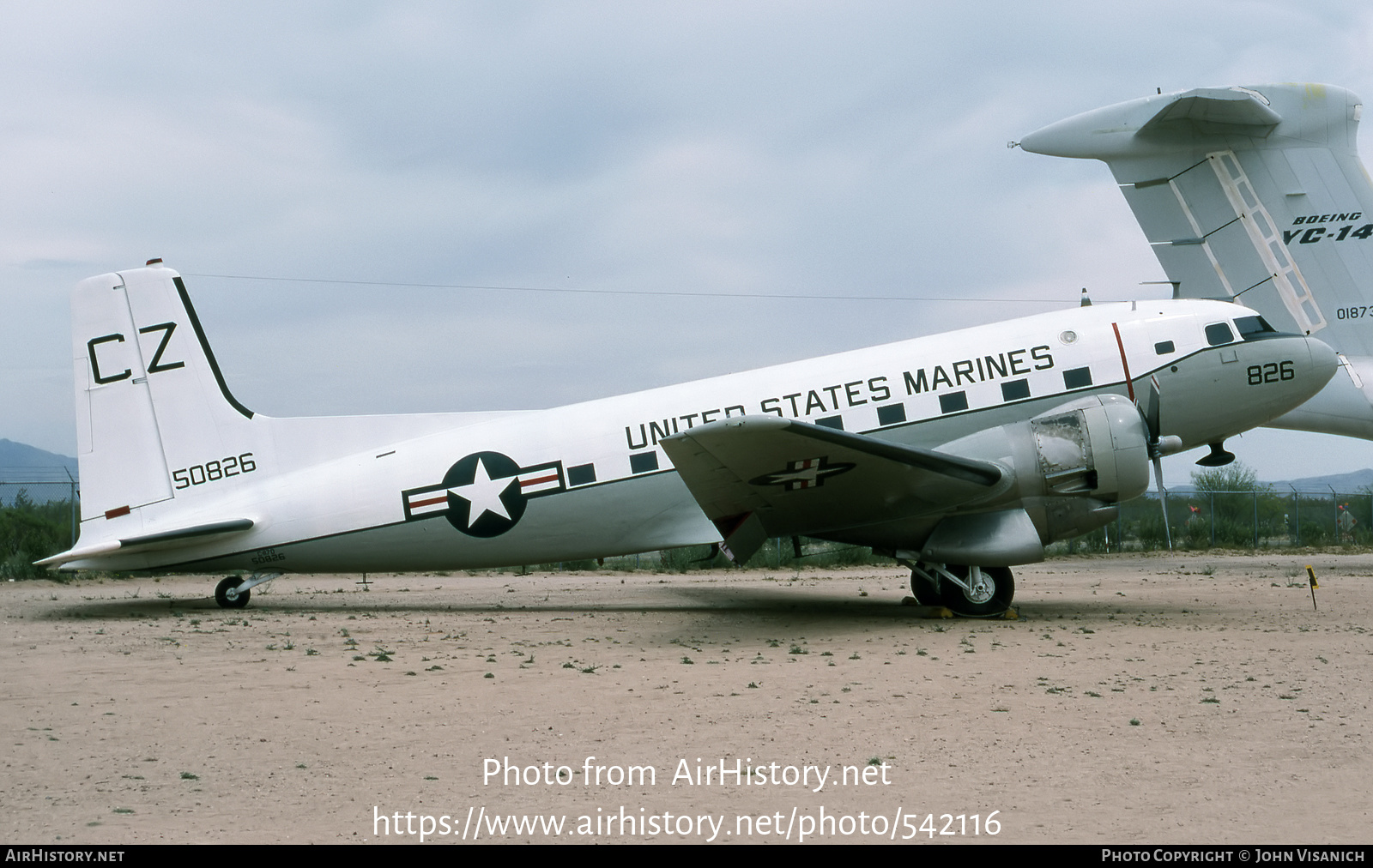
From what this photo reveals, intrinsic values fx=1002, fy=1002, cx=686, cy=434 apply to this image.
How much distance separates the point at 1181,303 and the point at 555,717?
10.1 metres

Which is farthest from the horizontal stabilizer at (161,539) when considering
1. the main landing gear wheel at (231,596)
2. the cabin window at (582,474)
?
the cabin window at (582,474)

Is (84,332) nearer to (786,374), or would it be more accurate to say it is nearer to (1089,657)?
(786,374)

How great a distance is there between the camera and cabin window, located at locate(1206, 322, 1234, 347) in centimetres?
1245

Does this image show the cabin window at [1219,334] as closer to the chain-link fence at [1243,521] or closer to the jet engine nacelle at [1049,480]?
the jet engine nacelle at [1049,480]

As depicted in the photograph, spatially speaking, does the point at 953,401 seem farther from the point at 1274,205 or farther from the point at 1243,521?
the point at 1243,521

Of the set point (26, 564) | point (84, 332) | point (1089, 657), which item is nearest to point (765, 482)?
point (1089, 657)

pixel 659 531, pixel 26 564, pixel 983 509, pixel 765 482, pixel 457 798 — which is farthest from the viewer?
pixel 26 564

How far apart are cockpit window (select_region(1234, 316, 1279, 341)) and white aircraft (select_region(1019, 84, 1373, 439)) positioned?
5.70 metres

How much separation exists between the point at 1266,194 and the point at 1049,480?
11.0 m

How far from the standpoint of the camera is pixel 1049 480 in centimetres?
1117

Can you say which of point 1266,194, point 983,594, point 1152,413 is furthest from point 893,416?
point 1266,194

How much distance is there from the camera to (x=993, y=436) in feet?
37.8

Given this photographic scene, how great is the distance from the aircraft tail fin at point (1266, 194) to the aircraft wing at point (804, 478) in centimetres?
968

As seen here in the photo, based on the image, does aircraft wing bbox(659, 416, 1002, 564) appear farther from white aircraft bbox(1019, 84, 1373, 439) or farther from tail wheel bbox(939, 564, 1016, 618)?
white aircraft bbox(1019, 84, 1373, 439)
